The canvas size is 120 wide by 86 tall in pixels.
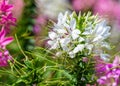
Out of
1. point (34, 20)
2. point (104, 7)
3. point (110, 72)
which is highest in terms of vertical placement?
point (104, 7)

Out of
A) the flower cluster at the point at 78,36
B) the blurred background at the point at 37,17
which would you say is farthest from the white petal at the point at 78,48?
the blurred background at the point at 37,17

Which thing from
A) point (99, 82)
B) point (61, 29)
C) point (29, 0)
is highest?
point (29, 0)

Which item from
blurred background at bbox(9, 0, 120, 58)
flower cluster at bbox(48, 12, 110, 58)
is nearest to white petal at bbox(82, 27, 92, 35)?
flower cluster at bbox(48, 12, 110, 58)

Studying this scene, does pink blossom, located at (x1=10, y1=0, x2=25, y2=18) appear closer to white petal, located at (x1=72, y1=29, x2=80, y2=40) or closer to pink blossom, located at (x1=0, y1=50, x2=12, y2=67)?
pink blossom, located at (x1=0, y1=50, x2=12, y2=67)

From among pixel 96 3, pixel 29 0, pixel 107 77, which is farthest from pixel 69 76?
pixel 96 3

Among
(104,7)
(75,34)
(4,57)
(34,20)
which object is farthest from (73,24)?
(104,7)

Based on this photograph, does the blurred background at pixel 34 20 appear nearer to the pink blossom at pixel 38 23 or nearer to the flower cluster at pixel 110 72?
the pink blossom at pixel 38 23

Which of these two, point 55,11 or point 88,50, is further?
point 55,11

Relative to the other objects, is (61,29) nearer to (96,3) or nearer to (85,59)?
(85,59)

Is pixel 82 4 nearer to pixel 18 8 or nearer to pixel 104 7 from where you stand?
pixel 104 7

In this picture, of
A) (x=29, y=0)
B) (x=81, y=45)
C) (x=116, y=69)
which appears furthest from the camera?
(x=29, y=0)
